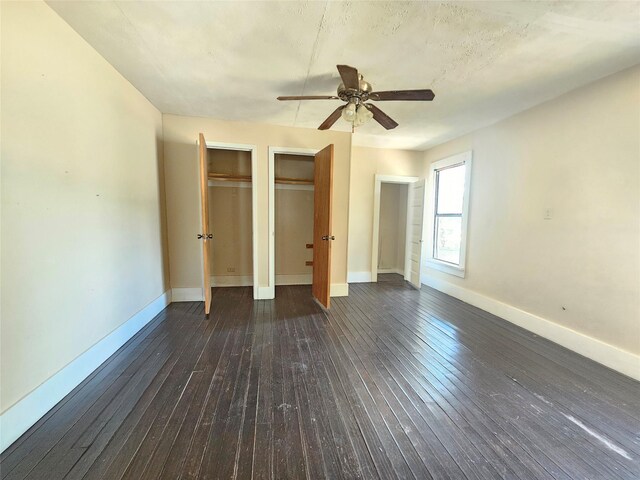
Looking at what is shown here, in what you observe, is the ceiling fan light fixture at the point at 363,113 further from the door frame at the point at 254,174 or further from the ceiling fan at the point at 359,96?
the door frame at the point at 254,174

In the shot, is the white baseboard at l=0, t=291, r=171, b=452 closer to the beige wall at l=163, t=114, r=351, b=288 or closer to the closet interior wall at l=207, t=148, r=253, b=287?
the beige wall at l=163, t=114, r=351, b=288

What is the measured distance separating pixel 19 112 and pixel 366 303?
3774 mm

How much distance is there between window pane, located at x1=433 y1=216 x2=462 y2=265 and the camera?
431 centimetres

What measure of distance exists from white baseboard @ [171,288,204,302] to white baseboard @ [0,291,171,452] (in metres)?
0.96

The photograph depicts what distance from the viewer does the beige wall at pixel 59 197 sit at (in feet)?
4.72

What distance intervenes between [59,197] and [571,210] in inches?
174

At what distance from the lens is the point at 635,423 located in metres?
1.62

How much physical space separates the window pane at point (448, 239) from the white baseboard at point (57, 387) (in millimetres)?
4531

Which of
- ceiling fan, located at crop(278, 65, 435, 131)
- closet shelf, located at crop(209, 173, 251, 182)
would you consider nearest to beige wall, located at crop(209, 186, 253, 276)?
closet shelf, located at crop(209, 173, 251, 182)

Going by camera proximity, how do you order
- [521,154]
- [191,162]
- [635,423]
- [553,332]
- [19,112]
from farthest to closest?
[191,162] < [521,154] < [553,332] < [635,423] < [19,112]

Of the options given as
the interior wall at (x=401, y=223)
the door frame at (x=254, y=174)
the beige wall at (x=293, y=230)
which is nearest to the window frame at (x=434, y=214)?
the interior wall at (x=401, y=223)

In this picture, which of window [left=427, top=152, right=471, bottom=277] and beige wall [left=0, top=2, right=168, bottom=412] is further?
window [left=427, top=152, right=471, bottom=277]

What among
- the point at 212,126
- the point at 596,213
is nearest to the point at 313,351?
the point at 596,213

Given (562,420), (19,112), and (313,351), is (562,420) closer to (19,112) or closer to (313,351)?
(313,351)
